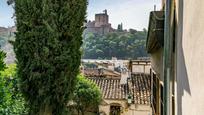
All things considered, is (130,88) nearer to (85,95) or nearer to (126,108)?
(126,108)

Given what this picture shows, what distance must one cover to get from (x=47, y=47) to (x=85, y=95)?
35.5 ft

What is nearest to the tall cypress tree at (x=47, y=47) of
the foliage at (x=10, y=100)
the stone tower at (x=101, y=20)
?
the foliage at (x=10, y=100)

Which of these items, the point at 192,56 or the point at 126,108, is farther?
the point at 126,108

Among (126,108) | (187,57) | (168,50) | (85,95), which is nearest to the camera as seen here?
(187,57)

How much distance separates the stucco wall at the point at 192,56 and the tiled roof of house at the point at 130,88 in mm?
14509

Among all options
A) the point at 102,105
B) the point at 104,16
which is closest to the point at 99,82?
the point at 102,105

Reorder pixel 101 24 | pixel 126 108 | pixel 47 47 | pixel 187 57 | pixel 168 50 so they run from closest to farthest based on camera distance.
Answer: pixel 187 57 < pixel 168 50 < pixel 47 47 < pixel 126 108 < pixel 101 24

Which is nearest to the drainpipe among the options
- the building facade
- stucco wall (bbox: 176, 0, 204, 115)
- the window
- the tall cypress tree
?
the building facade

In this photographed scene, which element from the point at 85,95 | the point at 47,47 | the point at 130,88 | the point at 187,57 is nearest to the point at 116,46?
the point at 130,88

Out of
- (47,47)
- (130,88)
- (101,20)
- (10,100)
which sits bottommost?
(130,88)

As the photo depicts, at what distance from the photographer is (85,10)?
534cm

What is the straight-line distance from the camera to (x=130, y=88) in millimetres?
18438

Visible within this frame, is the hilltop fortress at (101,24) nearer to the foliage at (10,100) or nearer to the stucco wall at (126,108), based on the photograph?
the stucco wall at (126,108)

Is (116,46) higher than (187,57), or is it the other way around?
(116,46)
